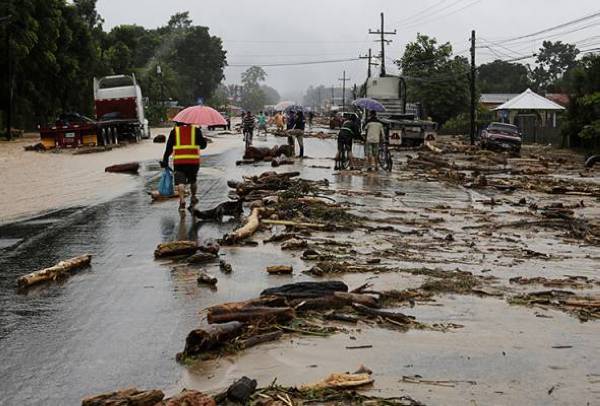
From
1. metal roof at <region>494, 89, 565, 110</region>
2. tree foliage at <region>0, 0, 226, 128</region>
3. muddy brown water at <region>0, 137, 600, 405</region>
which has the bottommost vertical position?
muddy brown water at <region>0, 137, 600, 405</region>

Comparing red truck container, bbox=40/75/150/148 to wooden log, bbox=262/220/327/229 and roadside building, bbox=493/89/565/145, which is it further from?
wooden log, bbox=262/220/327/229

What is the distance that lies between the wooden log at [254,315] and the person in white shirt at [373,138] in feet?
53.6

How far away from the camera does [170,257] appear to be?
9258 millimetres

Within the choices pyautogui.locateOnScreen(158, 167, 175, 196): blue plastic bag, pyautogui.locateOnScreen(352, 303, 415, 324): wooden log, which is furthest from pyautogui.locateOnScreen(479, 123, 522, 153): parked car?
pyautogui.locateOnScreen(352, 303, 415, 324): wooden log

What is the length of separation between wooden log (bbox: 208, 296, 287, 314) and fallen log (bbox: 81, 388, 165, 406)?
1.82 metres

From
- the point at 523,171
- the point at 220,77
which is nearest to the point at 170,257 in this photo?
the point at 523,171

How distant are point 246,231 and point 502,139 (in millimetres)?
28245

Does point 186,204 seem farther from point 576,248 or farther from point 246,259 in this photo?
point 576,248

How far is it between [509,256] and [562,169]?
1882 cm

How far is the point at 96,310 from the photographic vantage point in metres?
6.79

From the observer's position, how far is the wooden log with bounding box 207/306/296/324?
617cm

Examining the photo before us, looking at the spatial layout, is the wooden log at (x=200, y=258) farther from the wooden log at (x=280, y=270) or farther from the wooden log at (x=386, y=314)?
the wooden log at (x=386, y=314)

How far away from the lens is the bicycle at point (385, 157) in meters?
23.9

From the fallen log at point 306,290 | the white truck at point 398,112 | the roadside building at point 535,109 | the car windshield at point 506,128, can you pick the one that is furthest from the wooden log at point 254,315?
the roadside building at point 535,109
